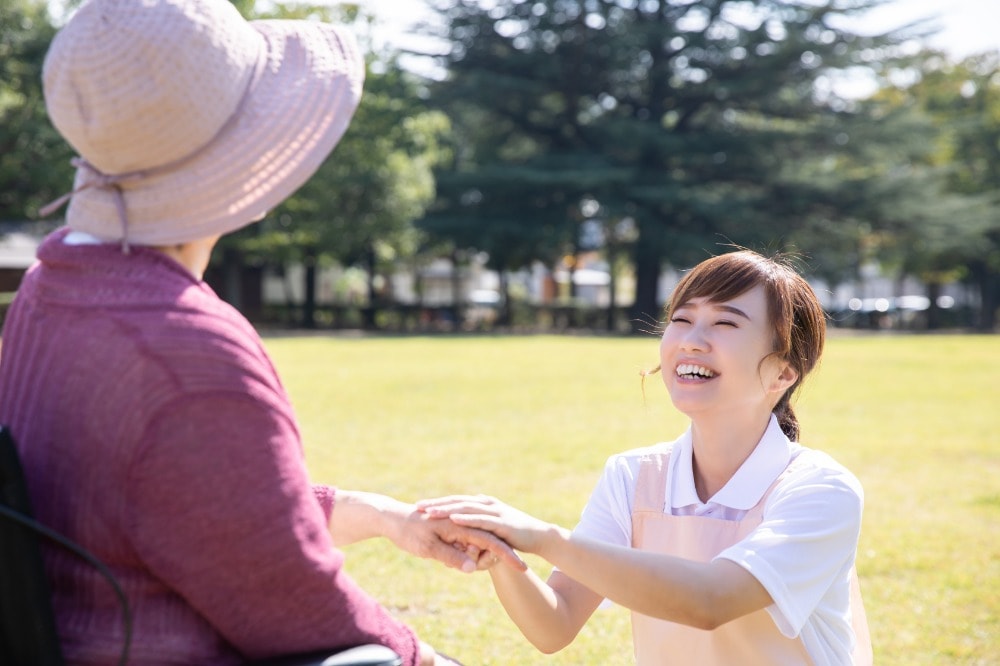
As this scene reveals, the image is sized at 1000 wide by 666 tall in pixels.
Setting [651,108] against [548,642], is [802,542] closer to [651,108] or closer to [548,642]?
[548,642]

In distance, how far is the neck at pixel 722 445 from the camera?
102 inches

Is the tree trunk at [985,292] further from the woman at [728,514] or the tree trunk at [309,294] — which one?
A: the woman at [728,514]

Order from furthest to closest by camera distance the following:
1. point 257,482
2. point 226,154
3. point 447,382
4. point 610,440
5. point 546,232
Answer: point 546,232
point 447,382
point 610,440
point 226,154
point 257,482

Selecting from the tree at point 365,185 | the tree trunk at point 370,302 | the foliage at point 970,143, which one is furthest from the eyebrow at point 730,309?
the foliage at point 970,143

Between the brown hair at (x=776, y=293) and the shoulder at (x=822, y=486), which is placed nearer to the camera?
the shoulder at (x=822, y=486)

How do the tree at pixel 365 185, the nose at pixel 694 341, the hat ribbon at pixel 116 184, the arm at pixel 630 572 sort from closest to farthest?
the hat ribbon at pixel 116 184 < the arm at pixel 630 572 < the nose at pixel 694 341 < the tree at pixel 365 185

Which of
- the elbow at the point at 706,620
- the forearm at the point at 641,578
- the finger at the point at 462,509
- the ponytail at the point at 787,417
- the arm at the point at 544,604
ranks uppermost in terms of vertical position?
the ponytail at the point at 787,417

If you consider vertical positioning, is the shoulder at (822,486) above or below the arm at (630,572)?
above

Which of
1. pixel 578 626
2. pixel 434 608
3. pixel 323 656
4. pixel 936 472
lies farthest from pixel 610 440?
pixel 323 656

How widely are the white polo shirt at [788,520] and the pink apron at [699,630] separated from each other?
33 millimetres

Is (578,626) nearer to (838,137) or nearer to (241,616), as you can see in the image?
(241,616)

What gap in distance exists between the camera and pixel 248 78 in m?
1.57

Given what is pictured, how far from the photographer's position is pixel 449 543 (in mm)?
2234

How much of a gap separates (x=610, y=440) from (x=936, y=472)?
122 inches
